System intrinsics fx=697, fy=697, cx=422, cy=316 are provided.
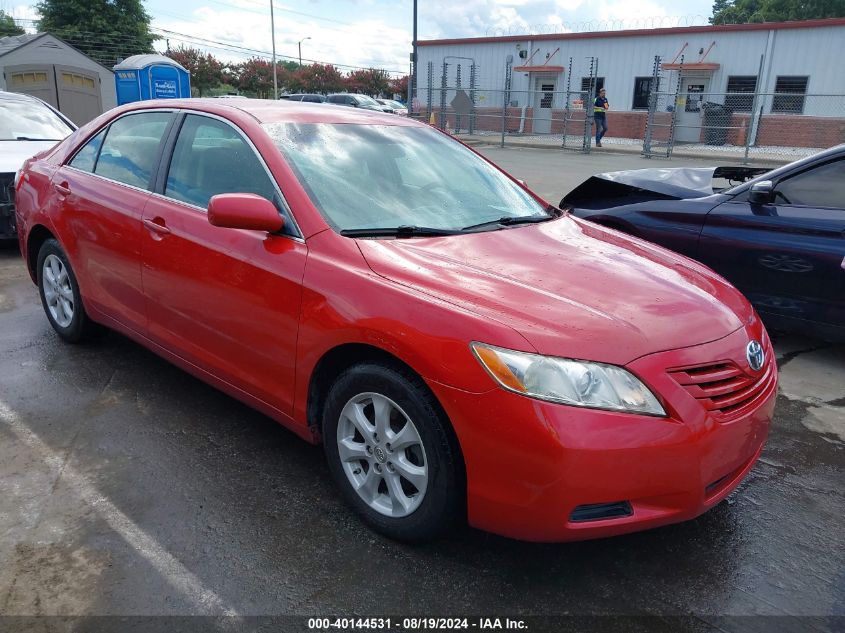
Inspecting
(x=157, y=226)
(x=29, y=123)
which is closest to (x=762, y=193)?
(x=157, y=226)

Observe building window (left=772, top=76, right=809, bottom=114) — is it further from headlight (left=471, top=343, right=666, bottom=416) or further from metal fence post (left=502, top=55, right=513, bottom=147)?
headlight (left=471, top=343, right=666, bottom=416)

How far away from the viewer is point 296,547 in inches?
103

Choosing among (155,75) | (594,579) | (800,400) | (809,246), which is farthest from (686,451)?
(155,75)

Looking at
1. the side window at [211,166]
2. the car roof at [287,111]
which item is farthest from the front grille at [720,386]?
the car roof at [287,111]

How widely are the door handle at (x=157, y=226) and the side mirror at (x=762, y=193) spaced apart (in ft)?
12.3

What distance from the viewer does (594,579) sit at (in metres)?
2.48

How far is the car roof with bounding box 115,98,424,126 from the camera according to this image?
11.0 ft

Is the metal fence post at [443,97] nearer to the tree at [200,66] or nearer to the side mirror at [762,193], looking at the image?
the side mirror at [762,193]

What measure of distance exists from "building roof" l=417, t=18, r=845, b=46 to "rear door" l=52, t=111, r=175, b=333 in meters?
24.7

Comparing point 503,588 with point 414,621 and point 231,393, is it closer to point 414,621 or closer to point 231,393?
point 414,621

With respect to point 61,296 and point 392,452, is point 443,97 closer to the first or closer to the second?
point 61,296

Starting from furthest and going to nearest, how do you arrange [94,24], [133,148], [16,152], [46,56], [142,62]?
[94,24]
[142,62]
[46,56]
[16,152]
[133,148]

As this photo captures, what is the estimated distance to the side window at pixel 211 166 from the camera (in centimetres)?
314

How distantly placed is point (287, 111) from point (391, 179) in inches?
26.3
